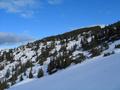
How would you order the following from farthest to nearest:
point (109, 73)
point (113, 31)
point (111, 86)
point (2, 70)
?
point (2, 70), point (113, 31), point (109, 73), point (111, 86)

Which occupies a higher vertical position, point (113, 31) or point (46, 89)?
point (113, 31)

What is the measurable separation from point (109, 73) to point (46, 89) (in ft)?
11.0

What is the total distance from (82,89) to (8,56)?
50942 millimetres

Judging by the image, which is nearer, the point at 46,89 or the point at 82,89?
the point at 82,89

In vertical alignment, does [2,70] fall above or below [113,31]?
below

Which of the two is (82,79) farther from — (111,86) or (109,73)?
(111,86)

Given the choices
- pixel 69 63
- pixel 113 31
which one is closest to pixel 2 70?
pixel 113 31

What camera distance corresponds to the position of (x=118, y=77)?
1027 centimetres

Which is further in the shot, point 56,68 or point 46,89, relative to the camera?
point 56,68

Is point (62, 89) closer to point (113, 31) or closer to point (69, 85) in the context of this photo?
point (69, 85)

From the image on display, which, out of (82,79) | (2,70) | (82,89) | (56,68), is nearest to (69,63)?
(56,68)

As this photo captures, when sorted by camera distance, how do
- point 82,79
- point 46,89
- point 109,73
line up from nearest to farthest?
point 109,73, point 82,79, point 46,89

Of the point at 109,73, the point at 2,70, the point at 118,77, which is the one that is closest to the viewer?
the point at 118,77

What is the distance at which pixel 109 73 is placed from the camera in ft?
38.3
